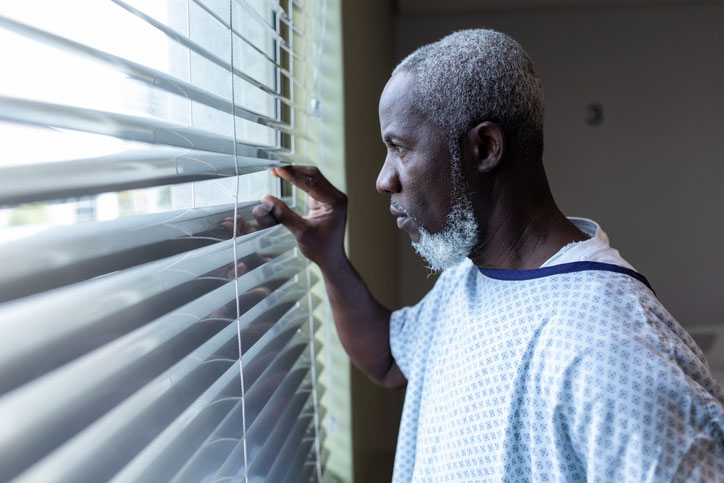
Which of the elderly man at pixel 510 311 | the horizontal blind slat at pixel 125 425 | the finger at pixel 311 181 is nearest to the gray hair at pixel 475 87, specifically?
the elderly man at pixel 510 311

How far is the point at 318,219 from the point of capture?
1.19 meters

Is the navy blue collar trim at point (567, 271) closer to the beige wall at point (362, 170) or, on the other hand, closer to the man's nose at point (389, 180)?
the man's nose at point (389, 180)

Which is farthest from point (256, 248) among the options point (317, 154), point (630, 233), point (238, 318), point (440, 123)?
point (630, 233)

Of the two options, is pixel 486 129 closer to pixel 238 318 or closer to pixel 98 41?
pixel 238 318

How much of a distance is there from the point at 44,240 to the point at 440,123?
0.70 meters

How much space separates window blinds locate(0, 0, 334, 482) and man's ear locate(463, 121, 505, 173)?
1.04 feet

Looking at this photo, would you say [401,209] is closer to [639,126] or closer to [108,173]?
[108,173]

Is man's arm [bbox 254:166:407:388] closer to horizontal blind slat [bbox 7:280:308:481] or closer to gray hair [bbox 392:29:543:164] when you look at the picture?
gray hair [bbox 392:29:543:164]

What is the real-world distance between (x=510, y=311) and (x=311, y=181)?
0.41m

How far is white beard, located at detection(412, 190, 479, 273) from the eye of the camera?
1.06 m

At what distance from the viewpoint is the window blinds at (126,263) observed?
425 mm

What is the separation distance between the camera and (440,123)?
1022mm

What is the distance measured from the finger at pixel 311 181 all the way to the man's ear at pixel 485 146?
27 centimetres

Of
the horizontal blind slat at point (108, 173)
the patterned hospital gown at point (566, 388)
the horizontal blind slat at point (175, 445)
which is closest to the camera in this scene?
the horizontal blind slat at point (108, 173)
